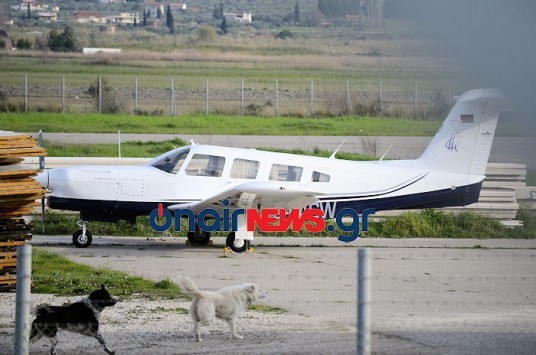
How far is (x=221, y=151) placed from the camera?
17.9m

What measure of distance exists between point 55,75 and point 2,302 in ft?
162

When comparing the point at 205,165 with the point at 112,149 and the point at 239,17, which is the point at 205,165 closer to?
the point at 112,149

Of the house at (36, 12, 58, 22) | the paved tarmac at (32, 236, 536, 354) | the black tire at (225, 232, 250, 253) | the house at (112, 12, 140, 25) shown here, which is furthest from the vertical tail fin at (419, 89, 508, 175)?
the house at (112, 12, 140, 25)

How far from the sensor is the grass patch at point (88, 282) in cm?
1309

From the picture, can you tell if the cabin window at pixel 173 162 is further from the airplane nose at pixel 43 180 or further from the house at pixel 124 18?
the house at pixel 124 18

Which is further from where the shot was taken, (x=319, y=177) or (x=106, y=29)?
(x=106, y=29)

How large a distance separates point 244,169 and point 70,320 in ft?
28.4

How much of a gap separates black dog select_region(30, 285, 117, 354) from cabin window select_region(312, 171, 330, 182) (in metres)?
8.72

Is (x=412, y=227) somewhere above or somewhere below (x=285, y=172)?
below

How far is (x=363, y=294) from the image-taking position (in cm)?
645

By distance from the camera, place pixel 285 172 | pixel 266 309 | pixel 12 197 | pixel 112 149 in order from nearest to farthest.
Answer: pixel 266 309 < pixel 12 197 < pixel 285 172 < pixel 112 149

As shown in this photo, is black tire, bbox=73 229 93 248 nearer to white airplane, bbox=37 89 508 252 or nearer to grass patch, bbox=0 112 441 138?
white airplane, bbox=37 89 508 252

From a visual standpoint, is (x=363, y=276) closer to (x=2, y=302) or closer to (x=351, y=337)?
(x=351, y=337)

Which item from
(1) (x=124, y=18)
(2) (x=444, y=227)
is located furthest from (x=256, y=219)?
(1) (x=124, y=18)
